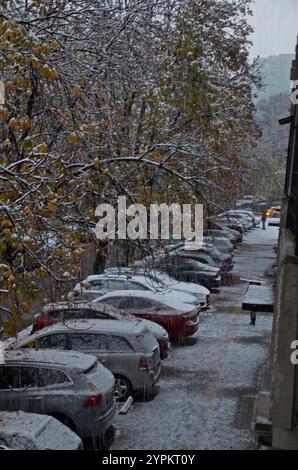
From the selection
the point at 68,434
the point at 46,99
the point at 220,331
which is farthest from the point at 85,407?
the point at 220,331

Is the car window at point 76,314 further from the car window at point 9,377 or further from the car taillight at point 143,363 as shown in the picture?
the car window at point 9,377

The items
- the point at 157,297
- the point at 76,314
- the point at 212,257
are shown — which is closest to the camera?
the point at 76,314

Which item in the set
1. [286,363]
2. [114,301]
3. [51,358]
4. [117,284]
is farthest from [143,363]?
[117,284]

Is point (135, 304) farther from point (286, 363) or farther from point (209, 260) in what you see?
point (286, 363)

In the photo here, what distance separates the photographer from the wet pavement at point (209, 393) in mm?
10828

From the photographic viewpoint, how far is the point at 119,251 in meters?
13.2

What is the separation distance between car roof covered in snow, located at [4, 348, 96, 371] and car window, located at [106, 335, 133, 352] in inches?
72.8

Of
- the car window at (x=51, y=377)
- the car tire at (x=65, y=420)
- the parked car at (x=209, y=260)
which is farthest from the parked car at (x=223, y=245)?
the car tire at (x=65, y=420)

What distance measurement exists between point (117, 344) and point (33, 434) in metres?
5.27

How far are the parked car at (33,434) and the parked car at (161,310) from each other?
8.96 m

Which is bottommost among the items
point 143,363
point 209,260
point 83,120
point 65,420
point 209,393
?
point 209,393

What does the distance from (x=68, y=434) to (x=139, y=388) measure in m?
4.58

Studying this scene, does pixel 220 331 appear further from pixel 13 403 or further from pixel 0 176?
pixel 0 176

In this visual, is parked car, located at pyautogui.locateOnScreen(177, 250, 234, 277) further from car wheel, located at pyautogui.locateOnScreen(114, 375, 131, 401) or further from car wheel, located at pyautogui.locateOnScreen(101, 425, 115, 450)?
car wheel, located at pyautogui.locateOnScreen(101, 425, 115, 450)
